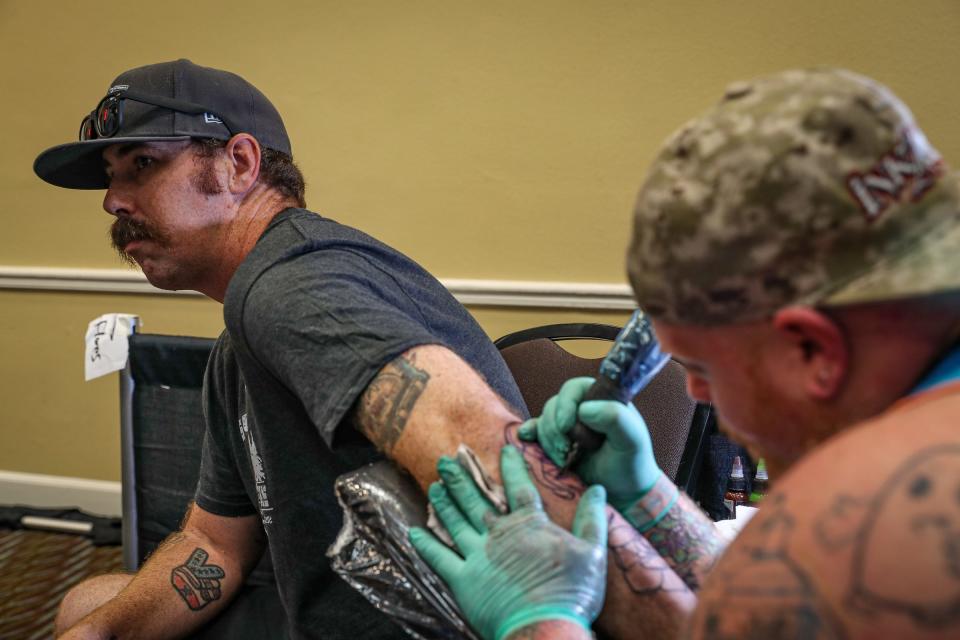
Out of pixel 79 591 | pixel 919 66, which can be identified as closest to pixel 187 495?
pixel 79 591

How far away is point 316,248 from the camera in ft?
3.68

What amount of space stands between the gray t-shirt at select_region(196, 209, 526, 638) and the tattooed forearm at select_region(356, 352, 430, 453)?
1cm

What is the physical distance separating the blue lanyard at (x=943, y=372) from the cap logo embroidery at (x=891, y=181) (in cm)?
10

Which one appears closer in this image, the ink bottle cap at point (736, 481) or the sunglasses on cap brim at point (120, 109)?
the sunglasses on cap brim at point (120, 109)

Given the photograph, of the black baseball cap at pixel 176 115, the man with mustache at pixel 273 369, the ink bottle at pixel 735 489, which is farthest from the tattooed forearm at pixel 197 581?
the ink bottle at pixel 735 489

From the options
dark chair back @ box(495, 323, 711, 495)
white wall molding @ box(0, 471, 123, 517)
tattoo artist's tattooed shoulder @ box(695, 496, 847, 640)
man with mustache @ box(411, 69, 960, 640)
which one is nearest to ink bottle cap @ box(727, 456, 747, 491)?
dark chair back @ box(495, 323, 711, 495)

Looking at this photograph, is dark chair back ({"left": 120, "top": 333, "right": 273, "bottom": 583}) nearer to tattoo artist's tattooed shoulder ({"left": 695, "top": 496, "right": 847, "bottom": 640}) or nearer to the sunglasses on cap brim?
the sunglasses on cap brim

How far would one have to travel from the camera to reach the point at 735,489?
1790 mm

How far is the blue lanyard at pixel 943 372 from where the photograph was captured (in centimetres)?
55

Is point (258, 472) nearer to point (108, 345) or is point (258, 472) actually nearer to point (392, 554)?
point (392, 554)

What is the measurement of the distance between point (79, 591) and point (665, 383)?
1.25 m

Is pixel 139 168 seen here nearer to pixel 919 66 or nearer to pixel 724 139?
pixel 724 139

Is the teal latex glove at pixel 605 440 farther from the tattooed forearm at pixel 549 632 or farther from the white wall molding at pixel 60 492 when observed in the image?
the white wall molding at pixel 60 492

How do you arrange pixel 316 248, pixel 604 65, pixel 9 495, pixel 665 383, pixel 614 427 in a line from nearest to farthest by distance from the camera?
pixel 614 427 → pixel 316 248 → pixel 665 383 → pixel 604 65 → pixel 9 495
